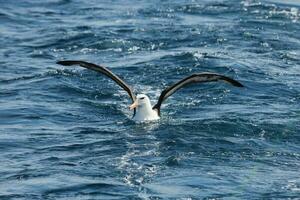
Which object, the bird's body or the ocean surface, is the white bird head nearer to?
the bird's body

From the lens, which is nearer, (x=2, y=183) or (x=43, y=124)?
(x=2, y=183)

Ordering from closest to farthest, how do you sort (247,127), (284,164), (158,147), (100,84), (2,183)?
(2,183)
(284,164)
(158,147)
(247,127)
(100,84)

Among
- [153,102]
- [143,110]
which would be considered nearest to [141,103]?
[143,110]

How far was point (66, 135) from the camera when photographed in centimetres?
1944

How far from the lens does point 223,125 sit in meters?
19.9

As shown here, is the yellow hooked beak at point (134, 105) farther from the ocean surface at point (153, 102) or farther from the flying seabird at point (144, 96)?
the ocean surface at point (153, 102)

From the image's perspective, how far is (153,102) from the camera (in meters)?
23.0

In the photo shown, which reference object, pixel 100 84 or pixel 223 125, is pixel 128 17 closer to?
pixel 100 84

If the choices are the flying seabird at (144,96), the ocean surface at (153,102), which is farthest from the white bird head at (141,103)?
the ocean surface at (153,102)

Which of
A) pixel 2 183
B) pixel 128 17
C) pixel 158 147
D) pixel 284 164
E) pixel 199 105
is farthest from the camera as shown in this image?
pixel 128 17

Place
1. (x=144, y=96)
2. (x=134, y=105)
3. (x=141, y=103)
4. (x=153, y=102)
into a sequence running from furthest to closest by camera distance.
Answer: (x=153, y=102) → (x=144, y=96) → (x=141, y=103) → (x=134, y=105)

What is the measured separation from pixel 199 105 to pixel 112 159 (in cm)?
510

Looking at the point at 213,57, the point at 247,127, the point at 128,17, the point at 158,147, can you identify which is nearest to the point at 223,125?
the point at 247,127

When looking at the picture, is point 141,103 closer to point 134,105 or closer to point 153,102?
point 134,105
